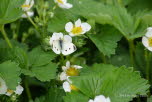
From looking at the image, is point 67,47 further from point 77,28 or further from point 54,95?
point 54,95

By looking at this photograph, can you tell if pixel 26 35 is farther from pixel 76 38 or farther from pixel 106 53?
pixel 106 53

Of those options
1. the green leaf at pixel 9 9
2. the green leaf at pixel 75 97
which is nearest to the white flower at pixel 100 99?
the green leaf at pixel 75 97

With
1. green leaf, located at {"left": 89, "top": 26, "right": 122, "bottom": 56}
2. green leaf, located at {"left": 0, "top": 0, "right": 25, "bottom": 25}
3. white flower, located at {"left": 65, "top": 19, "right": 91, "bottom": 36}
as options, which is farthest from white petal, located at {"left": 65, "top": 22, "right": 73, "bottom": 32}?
green leaf, located at {"left": 0, "top": 0, "right": 25, "bottom": 25}

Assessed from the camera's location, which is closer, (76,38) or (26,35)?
(76,38)

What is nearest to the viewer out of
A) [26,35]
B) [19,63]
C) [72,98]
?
[72,98]

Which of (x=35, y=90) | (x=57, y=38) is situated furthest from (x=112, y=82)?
Answer: (x=35, y=90)

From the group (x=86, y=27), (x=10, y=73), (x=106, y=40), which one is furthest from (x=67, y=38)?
(x=10, y=73)
